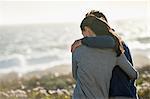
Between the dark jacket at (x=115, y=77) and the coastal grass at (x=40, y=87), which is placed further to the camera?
the coastal grass at (x=40, y=87)

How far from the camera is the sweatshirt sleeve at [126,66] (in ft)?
8.24

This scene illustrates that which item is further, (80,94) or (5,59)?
(5,59)

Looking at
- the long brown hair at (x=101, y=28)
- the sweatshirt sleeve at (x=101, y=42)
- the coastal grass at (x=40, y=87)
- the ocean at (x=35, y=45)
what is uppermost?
the long brown hair at (x=101, y=28)

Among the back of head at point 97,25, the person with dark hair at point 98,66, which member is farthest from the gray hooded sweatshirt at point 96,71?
the back of head at point 97,25

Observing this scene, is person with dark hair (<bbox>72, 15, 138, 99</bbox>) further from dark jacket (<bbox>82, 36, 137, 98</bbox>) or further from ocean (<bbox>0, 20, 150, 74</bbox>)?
ocean (<bbox>0, 20, 150, 74</bbox>)

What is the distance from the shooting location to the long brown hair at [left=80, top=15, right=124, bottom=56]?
8.29ft

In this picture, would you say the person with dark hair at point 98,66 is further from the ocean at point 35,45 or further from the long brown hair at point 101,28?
the ocean at point 35,45

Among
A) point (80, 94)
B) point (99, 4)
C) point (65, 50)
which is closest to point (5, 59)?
point (65, 50)

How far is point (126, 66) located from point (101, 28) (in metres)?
0.29

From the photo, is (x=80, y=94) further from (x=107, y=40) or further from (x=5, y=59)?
(x=5, y=59)

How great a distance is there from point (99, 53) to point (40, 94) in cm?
198

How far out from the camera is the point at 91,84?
8.34 feet

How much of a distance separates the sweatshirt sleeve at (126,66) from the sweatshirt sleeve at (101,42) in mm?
94

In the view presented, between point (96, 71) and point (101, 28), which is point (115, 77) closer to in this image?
point (96, 71)
